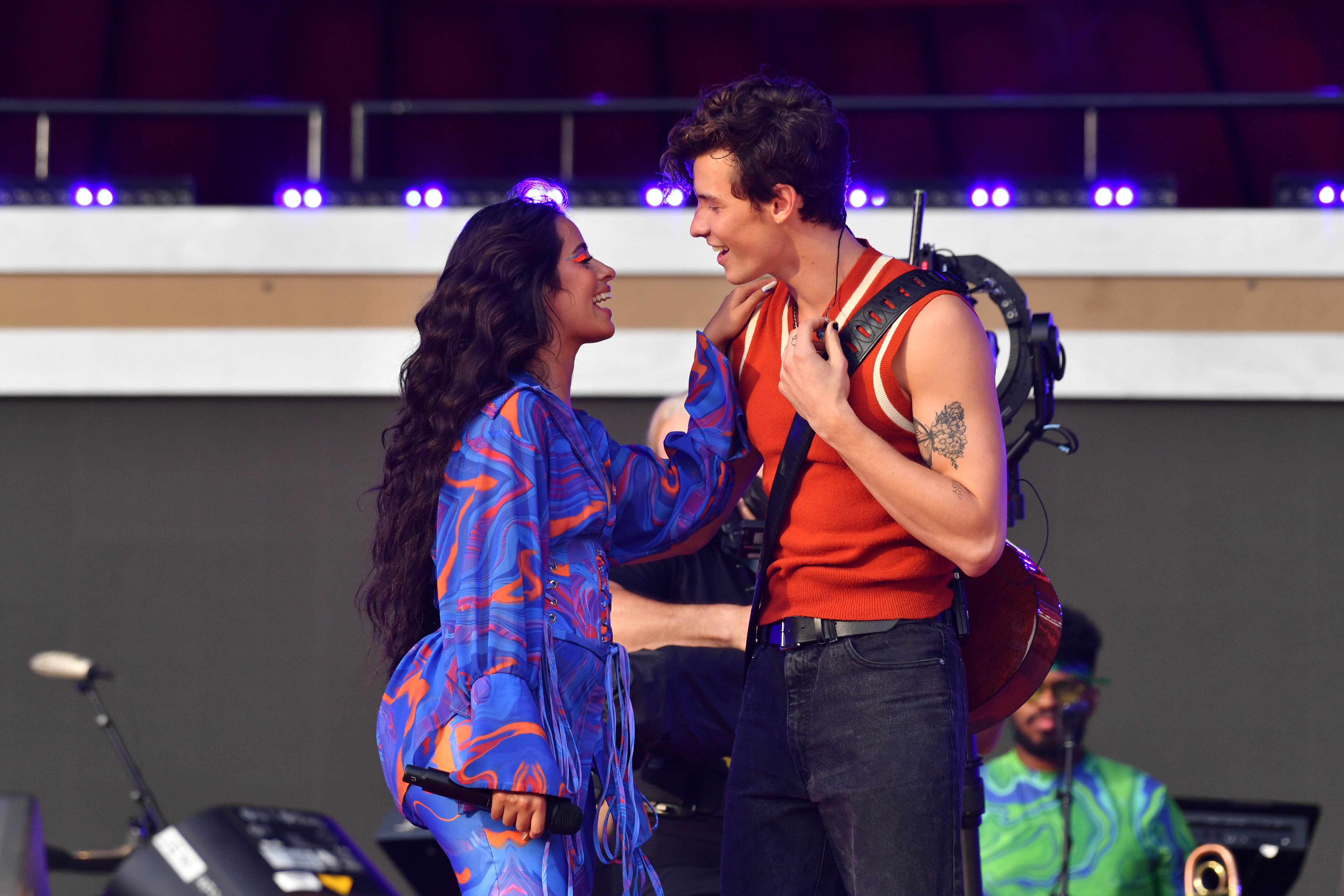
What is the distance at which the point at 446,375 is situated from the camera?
5.85ft

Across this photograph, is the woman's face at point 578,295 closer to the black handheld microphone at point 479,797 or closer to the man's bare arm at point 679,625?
the black handheld microphone at point 479,797

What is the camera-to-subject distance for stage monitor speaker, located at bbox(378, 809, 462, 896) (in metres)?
3.69

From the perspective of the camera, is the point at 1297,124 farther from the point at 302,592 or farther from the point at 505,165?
the point at 302,592

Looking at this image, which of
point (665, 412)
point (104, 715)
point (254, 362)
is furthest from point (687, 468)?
point (254, 362)

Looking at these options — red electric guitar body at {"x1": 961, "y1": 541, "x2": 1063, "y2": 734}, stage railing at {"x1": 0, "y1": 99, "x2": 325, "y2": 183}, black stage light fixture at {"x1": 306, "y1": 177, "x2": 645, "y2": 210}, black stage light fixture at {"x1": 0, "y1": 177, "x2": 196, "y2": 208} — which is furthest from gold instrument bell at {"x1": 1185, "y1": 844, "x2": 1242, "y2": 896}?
black stage light fixture at {"x1": 0, "y1": 177, "x2": 196, "y2": 208}

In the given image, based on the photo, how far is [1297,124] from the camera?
273 inches

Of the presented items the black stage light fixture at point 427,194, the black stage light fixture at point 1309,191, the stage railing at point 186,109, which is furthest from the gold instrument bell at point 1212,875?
the stage railing at point 186,109

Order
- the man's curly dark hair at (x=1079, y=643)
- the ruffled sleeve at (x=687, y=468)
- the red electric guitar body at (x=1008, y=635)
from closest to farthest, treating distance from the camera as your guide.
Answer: the red electric guitar body at (x=1008, y=635) < the ruffled sleeve at (x=687, y=468) < the man's curly dark hair at (x=1079, y=643)

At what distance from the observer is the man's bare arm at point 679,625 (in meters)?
2.52

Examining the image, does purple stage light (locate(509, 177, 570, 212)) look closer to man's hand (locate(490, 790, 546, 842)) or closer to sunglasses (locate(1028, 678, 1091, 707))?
man's hand (locate(490, 790, 546, 842))

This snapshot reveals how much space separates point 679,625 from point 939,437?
3.68 ft

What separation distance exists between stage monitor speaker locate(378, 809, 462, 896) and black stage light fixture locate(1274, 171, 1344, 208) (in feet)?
12.1

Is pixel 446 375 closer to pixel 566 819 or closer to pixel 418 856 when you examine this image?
pixel 566 819

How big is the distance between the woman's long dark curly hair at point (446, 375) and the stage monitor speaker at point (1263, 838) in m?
2.31
